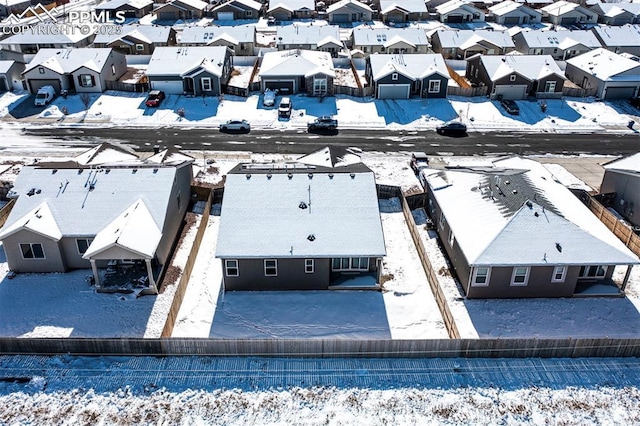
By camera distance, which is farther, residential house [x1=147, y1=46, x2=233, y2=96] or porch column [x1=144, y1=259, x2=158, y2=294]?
residential house [x1=147, y1=46, x2=233, y2=96]

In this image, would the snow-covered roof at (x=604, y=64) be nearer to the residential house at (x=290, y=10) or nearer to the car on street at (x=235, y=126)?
the car on street at (x=235, y=126)

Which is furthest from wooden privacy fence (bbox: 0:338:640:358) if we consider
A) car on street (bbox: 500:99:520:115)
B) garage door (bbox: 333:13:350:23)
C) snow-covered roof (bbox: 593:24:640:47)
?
garage door (bbox: 333:13:350:23)

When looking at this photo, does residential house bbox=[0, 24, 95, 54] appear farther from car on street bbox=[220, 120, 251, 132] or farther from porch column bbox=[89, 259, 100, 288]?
porch column bbox=[89, 259, 100, 288]

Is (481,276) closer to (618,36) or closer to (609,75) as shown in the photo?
(609,75)

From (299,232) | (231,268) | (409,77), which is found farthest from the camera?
(409,77)

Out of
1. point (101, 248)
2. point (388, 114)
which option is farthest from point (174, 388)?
point (388, 114)

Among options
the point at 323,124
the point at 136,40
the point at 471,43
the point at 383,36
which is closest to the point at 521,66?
the point at 471,43
